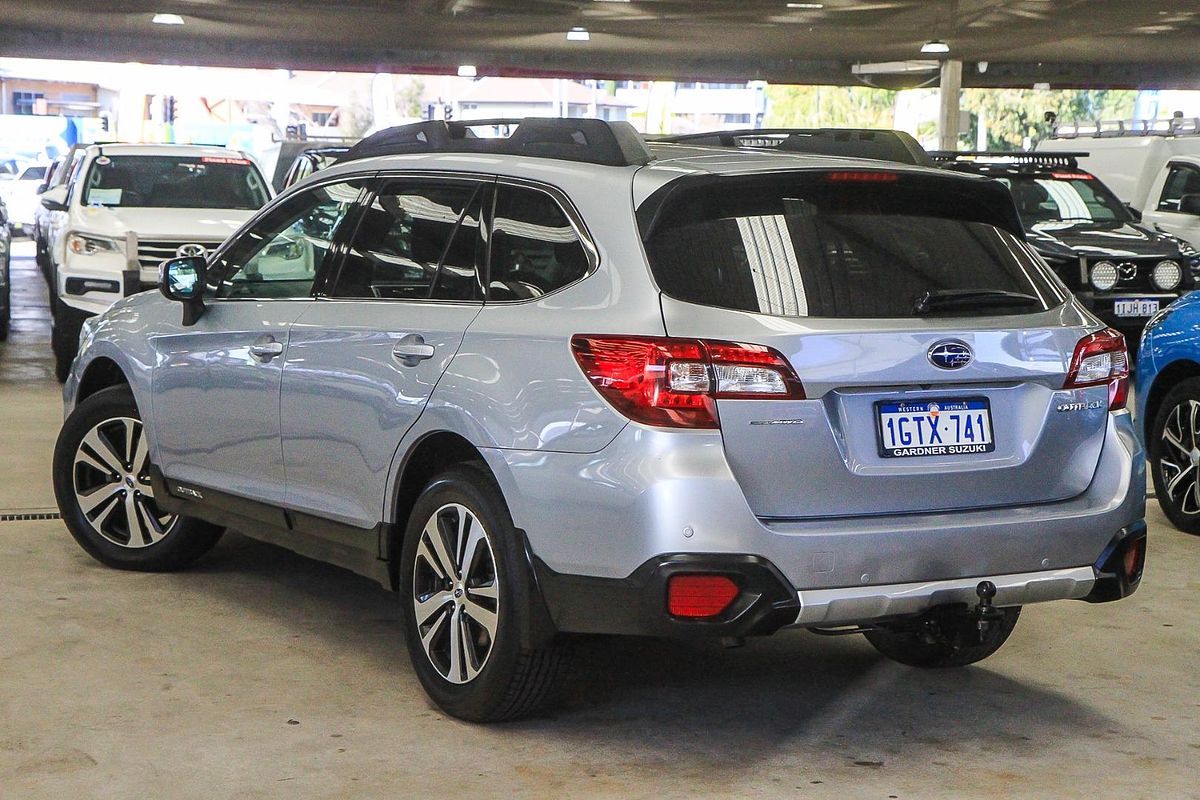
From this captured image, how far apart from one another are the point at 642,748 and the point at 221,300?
2.43 m

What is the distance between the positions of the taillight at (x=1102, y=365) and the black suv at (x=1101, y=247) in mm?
7452

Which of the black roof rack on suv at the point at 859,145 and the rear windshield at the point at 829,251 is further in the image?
the black roof rack on suv at the point at 859,145

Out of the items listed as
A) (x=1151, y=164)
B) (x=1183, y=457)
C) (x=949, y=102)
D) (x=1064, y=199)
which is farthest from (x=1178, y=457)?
(x=949, y=102)

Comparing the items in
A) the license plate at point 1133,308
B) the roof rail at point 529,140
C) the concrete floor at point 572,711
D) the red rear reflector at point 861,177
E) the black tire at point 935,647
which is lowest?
the concrete floor at point 572,711

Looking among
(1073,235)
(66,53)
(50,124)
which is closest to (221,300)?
(1073,235)

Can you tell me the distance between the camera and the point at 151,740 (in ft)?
14.8

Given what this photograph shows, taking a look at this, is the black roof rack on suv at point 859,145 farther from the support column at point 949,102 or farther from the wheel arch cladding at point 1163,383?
the support column at point 949,102

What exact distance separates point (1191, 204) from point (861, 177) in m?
11.2

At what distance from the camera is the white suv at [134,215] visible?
12.6 metres

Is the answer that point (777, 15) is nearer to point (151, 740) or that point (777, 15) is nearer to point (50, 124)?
point (151, 740)

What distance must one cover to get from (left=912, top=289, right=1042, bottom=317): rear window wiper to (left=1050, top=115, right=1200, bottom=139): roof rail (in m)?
14.2

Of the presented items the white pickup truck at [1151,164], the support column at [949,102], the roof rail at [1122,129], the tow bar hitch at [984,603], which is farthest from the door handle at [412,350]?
the support column at [949,102]

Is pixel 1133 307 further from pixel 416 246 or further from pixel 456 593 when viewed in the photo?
pixel 456 593

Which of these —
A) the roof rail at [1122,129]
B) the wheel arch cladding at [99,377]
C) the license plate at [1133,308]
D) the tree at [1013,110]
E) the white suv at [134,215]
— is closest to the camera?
the wheel arch cladding at [99,377]
